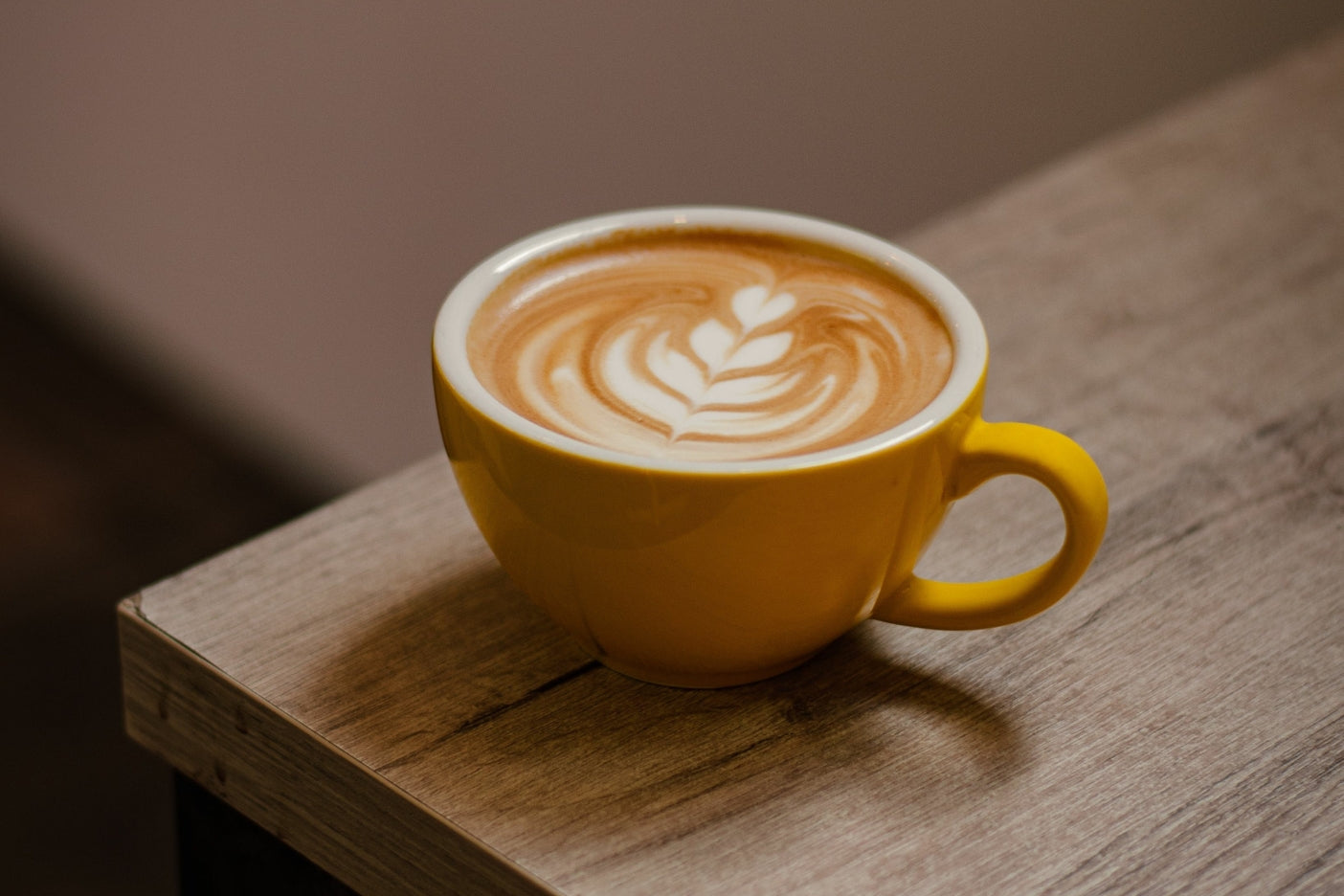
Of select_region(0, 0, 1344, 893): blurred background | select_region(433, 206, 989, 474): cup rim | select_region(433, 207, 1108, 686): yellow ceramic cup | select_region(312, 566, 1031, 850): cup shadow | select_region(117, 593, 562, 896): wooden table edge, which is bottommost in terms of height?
select_region(0, 0, 1344, 893): blurred background

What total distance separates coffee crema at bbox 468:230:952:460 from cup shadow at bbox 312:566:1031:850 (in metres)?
0.11

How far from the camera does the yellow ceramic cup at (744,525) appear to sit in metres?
0.42

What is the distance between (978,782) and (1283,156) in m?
0.73

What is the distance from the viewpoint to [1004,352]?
2.50 feet

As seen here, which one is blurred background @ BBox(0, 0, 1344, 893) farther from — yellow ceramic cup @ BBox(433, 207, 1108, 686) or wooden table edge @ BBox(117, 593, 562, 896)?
yellow ceramic cup @ BBox(433, 207, 1108, 686)

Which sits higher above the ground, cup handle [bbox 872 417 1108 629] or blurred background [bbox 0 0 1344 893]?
cup handle [bbox 872 417 1108 629]

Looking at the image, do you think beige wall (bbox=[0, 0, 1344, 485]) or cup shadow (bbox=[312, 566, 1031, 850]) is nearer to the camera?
cup shadow (bbox=[312, 566, 1031, 850])

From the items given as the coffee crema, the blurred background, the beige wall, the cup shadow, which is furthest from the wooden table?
the beige wall

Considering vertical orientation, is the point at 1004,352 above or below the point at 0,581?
above

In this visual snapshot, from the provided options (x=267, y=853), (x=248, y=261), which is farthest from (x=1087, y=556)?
(x=248, y=261)

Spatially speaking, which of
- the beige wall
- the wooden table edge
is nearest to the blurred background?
the beige wall

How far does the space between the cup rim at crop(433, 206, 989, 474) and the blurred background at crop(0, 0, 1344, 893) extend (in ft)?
4.26

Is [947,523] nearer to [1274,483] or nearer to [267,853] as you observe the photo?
[1274,483]

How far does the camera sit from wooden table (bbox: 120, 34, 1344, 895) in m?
0.45
